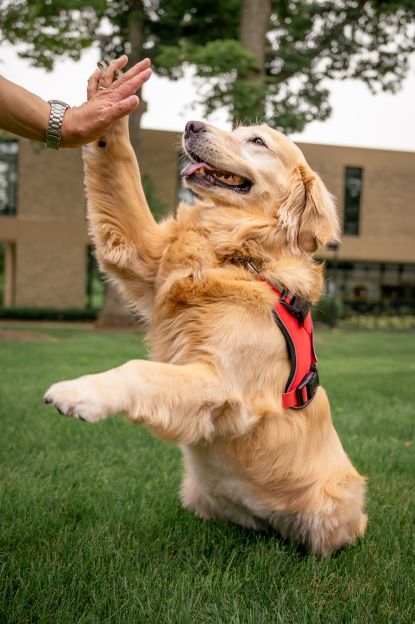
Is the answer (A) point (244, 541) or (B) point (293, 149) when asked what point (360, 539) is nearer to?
(A) point (244, 541)

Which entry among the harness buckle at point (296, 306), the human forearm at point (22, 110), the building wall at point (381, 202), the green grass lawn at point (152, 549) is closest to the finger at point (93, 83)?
the human forearm at point (22, 110)

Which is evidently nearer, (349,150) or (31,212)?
(31,212)

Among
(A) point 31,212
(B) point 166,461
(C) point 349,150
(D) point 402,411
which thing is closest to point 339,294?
(C) point 349,150

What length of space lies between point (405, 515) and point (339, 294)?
29.7 metres

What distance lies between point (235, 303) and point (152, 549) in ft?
4.01

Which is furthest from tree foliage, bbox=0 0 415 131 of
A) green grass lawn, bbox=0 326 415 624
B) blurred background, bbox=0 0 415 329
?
green grass lawn, bbox=0 326 415 624

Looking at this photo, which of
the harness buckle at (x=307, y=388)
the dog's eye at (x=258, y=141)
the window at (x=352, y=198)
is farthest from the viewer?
the window at (x=352, y=198)

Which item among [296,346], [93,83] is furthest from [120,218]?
[296,346]

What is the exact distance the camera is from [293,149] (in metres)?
3.33

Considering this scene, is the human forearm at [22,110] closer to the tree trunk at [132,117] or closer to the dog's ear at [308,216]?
the dog's ear at [308,216]

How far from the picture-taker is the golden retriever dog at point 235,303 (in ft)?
8.38

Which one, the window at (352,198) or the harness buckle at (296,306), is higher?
the window at (352,198)

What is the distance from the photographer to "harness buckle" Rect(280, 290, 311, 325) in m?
2.76

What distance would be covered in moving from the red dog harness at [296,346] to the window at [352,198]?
29.6 m
